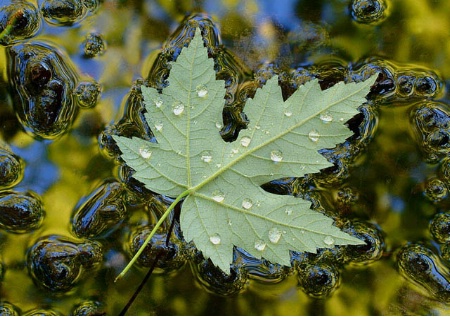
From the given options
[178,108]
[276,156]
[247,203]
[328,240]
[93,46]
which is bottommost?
[328,240]

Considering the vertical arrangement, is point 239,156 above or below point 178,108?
below

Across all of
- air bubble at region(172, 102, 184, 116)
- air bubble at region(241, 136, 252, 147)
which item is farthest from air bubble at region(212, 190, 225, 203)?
air bubble at region(172, 102, 184, 116)

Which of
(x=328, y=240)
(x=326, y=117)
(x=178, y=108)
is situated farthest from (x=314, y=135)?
(x=178, y=108)

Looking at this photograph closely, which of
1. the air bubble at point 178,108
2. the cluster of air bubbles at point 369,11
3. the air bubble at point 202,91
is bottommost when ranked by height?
the air bubble at point 178,108

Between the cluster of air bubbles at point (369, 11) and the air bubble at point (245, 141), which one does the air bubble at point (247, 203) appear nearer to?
the air bubble at point (245, 141)

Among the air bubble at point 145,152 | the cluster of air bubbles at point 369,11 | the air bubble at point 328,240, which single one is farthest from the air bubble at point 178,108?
the cluster of air bubbles at point 369,11

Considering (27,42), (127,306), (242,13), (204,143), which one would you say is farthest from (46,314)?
(242,13)

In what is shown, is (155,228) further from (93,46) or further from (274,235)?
(93,46)
